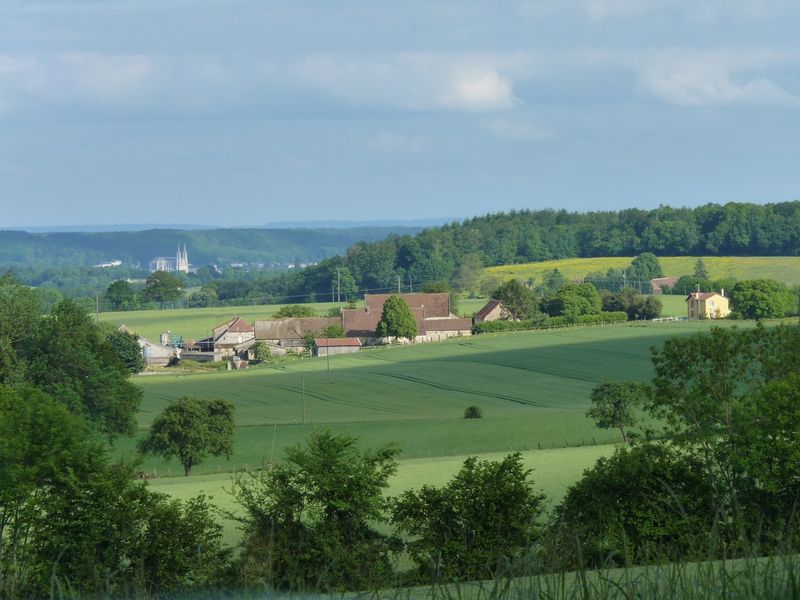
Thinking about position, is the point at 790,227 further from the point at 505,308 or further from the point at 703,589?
the point at 703,589

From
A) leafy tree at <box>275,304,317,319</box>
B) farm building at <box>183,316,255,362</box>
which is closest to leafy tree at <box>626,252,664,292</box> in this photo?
leafy tree at <box>275,304,317,319</box>

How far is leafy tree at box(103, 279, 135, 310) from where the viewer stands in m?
169

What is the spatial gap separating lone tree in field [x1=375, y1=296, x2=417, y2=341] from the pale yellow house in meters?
27.4

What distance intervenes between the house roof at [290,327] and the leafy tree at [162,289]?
71587 mm

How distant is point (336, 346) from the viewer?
101 metres

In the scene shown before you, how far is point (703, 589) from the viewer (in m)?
4.12

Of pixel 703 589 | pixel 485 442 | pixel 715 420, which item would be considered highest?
pixel 703 589

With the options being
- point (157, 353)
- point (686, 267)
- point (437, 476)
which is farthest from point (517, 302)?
point (437, 476)

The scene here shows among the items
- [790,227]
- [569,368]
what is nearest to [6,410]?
[569,368]

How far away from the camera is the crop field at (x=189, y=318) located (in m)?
128

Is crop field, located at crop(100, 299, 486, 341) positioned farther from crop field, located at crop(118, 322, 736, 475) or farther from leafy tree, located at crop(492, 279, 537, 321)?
crop field, located at crop(118, 322, 736, 475)

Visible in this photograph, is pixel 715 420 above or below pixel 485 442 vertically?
above

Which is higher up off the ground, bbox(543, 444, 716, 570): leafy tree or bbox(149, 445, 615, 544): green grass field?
bbox(543, 444, 716, 570): leafy tree

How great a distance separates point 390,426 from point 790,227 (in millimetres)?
131019
